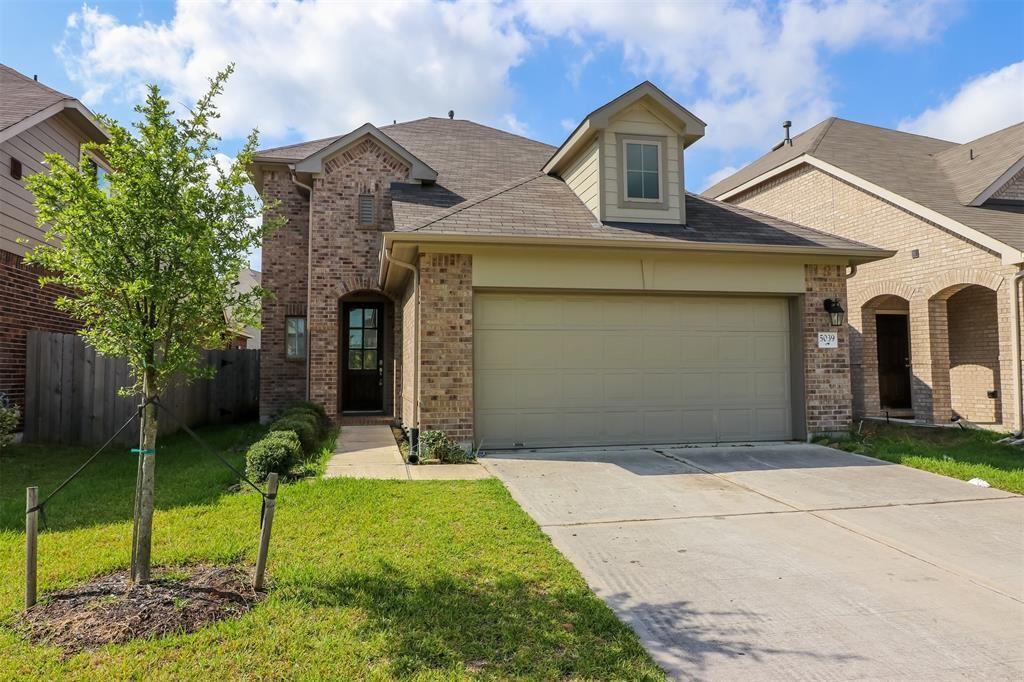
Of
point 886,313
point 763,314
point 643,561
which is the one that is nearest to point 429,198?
point 763,314

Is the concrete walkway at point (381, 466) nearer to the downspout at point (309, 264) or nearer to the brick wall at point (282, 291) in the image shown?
the downspout at point (309, 264)

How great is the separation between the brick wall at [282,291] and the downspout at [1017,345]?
43.1 feet

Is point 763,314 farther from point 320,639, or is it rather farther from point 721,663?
point 320,639

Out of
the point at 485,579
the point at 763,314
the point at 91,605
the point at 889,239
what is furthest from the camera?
the point at 889,239

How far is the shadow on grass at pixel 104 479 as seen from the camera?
18.0ft

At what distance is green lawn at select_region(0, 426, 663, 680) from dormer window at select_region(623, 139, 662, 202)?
5.44m

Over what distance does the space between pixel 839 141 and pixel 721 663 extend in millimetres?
15675

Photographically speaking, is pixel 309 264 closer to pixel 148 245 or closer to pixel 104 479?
pixel 104 479

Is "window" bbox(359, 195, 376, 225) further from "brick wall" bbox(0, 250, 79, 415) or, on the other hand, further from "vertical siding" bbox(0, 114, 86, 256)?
"brick wall" bbox(0, 250, 79, 415)

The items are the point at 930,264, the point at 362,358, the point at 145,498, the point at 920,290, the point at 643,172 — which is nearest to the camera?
the point at 145,498

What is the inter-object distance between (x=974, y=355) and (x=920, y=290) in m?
2.14

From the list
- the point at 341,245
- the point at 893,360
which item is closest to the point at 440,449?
the point at 341,245

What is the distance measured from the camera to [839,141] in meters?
15.1

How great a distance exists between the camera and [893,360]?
555 inches
